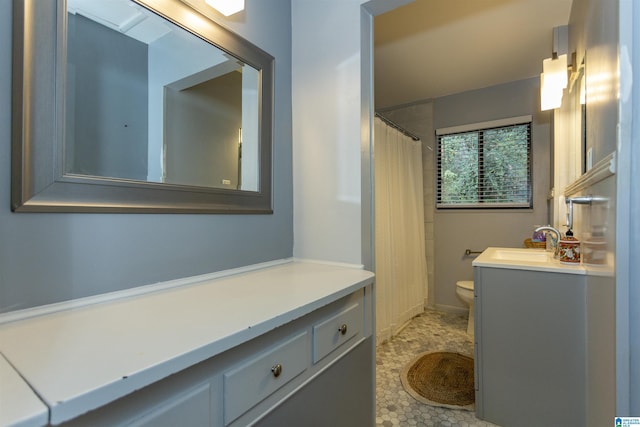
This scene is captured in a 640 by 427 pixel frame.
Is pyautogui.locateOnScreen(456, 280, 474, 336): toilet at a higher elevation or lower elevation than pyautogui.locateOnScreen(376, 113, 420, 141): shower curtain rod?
lower

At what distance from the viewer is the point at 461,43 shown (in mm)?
2217

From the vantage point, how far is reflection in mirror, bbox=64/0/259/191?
0.80 metres

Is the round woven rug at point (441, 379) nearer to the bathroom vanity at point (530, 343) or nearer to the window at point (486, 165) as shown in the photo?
the bathroom vanity at point (530, 343)

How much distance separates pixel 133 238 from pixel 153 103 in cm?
45

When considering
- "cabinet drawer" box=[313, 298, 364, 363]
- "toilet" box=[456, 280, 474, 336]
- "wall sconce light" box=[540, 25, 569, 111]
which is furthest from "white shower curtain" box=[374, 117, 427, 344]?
"cabinet drawer" box=[313, 298, 364, 363]

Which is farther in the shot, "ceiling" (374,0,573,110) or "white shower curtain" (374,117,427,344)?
"white shower curtain" (374,117,427,344)

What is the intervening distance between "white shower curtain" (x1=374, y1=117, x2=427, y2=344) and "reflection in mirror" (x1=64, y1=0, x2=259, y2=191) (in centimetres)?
134

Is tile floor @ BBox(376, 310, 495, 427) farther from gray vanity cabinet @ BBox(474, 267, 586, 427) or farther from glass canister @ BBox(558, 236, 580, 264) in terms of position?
glass canister @ BBox(558, 236, 580, 264)

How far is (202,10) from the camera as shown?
3.47 feet

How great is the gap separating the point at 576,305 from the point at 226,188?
1684 millimetres

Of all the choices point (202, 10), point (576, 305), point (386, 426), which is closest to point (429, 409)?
point (386, 426)

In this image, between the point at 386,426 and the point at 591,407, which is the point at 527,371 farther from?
the point at 386,426

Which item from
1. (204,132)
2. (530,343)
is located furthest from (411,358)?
(204,132)

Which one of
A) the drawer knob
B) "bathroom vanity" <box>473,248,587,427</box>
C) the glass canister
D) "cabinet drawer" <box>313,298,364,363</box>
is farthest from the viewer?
the glass canister
